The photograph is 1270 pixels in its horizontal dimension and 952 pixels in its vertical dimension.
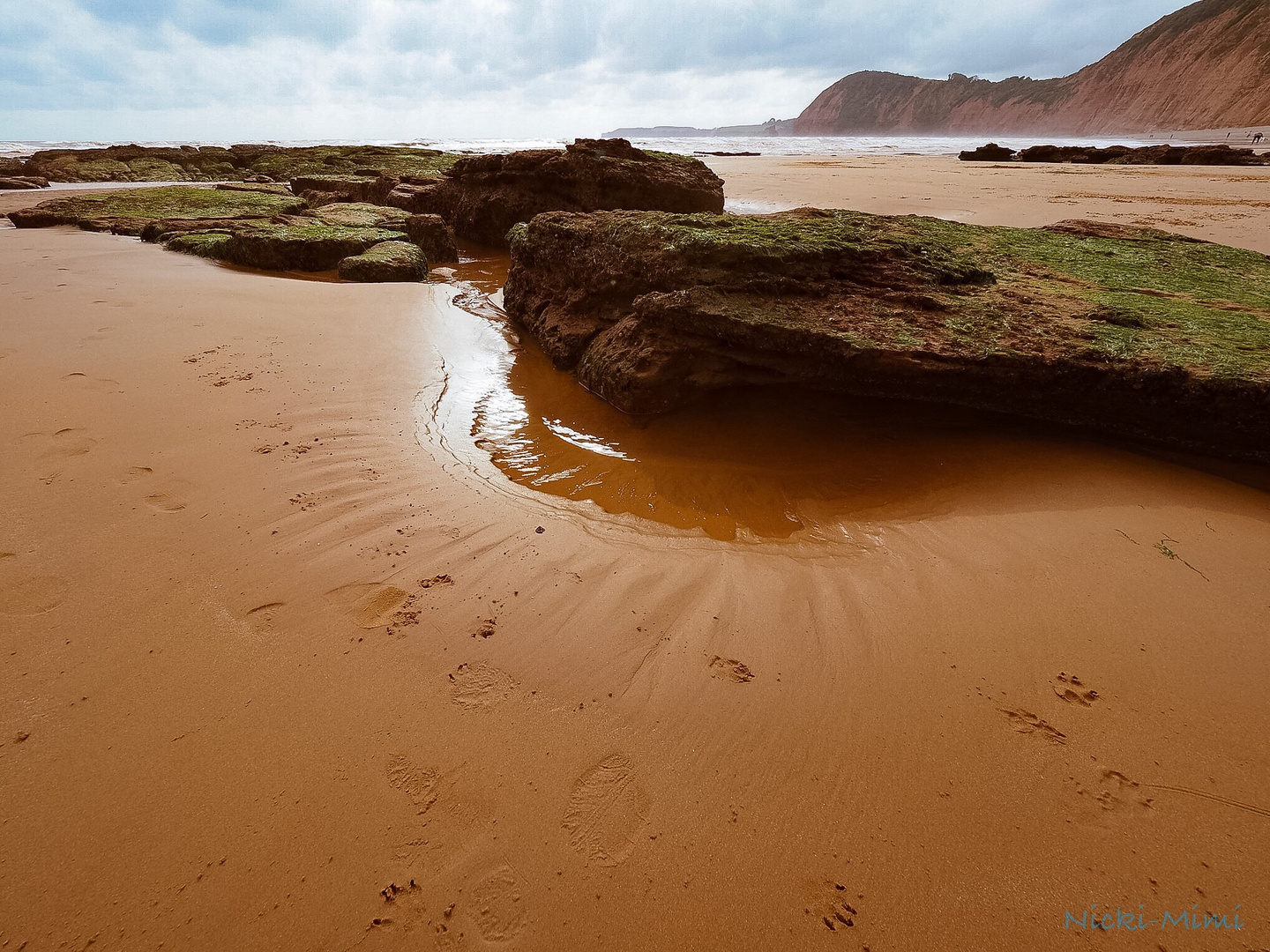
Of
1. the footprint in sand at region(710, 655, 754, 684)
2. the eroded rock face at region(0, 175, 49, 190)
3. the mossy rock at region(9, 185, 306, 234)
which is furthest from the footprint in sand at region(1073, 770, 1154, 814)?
the eroded rock face at region(0, 175, 49, 190)

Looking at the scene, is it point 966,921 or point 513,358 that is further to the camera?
point 513,358

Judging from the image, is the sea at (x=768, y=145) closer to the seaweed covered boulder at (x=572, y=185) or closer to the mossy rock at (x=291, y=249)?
the seaweed covered boulder at (x=572, y=185)

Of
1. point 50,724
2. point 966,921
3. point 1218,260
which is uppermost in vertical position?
point 1218,260

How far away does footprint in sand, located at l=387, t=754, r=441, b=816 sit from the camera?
1.46 meters

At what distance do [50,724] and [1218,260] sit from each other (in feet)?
24.6

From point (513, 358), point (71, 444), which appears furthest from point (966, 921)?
point (513, 358)

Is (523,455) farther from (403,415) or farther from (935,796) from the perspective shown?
(935,796)

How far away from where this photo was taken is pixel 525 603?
7.04ft

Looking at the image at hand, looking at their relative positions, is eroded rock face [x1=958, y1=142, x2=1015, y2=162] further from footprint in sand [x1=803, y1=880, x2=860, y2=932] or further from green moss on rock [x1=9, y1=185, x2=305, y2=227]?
footprint in sand [x1=803, y1=880, x2=860, y2=932]

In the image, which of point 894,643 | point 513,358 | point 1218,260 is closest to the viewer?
point 894,643

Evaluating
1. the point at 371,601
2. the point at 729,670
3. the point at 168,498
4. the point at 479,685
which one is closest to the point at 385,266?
the point at 168,498

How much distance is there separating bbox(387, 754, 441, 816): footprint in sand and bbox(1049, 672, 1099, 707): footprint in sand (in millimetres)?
2016

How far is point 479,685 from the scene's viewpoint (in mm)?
1798
